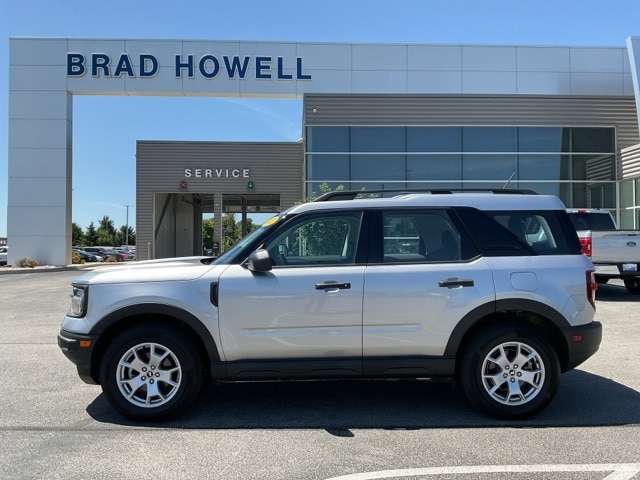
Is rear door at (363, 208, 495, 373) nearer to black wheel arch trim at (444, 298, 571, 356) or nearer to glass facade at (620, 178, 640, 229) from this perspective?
black wheel arch trim at (444, 298, 571, 356)

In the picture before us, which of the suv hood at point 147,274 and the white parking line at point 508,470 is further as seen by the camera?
the suv hood at point 147,274

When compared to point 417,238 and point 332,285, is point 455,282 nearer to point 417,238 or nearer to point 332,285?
point 417,238

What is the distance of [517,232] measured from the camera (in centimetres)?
468

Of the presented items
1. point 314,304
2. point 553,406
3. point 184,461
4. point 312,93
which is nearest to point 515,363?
point 553,406

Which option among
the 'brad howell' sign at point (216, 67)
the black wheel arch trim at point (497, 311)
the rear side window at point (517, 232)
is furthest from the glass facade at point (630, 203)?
the black wheel arch trim at point (497, 311)

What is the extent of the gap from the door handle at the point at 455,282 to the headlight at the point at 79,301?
9.71ft

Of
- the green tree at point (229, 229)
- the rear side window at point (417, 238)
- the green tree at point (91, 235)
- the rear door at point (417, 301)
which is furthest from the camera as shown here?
the green tree at point (91, 235)

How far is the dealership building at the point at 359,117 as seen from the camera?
21953 millimetres

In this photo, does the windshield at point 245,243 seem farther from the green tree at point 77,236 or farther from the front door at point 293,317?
the green tree at point 77,236

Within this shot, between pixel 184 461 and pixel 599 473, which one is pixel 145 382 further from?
pixel 599 473

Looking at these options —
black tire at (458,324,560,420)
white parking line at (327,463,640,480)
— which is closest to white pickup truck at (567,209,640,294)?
black tire at (458,324,560,420)

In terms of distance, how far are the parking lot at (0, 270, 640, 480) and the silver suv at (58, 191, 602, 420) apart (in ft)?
1.07

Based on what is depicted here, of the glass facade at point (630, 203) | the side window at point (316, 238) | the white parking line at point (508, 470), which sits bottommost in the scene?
the white parking line at point (508, 470)

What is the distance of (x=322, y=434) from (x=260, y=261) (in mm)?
1449
